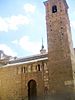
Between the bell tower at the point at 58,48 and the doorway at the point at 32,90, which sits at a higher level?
the bell tower at the point at 58,48

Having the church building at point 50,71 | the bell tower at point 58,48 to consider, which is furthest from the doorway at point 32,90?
the bell tower at point 58,48

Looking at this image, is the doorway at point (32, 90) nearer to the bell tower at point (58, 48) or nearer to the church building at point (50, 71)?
the church building at point (50, 71)

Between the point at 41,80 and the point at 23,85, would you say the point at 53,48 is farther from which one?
the point at 23,85

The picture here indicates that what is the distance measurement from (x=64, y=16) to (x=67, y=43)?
12.3ft

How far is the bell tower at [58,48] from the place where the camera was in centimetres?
1934

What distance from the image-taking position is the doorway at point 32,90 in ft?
75.3

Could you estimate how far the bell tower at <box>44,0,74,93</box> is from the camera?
19.3 metres

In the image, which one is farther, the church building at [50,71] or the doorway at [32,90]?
the doorway at [32,90]

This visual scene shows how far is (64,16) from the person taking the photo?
22.1m

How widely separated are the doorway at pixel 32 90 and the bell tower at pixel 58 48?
3.98 metres

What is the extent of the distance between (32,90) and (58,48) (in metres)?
7.08

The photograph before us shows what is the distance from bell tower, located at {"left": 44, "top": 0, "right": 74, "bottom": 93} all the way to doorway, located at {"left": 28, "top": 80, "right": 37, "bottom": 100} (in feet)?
A: 13.1

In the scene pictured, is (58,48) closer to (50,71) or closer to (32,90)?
(50,71)

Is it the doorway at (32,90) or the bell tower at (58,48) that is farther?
the doorway at (32,90)
